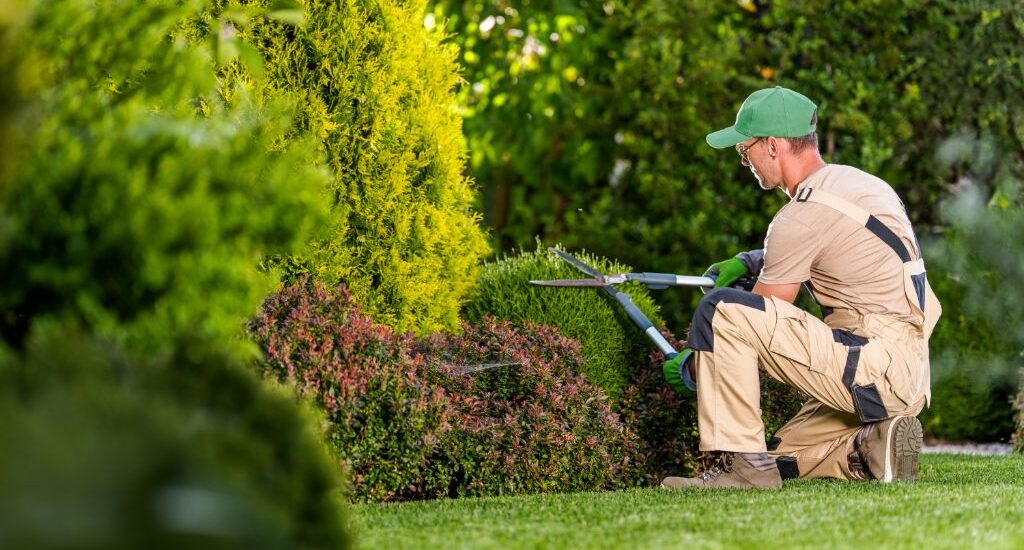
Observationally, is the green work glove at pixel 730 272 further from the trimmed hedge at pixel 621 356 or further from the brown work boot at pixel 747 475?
the brown work boot at pixel 747 475

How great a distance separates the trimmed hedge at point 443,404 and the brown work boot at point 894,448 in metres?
1.06

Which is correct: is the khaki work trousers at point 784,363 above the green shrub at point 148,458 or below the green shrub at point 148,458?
above

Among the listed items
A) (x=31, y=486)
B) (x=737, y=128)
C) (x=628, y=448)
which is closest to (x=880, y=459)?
(x=628, y=448)

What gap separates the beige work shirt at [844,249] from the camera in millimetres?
4785

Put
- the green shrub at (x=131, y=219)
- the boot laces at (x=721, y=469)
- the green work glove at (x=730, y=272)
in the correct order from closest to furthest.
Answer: the green shrub at (x=131, y=219) < the boot laces at (x=721, y=469) < the green work glove at (x=730, y=272)

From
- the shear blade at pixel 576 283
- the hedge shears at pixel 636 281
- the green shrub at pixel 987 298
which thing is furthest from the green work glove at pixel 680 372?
the green shrub at pixel 987 298

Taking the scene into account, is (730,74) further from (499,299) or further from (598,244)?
(499,299)

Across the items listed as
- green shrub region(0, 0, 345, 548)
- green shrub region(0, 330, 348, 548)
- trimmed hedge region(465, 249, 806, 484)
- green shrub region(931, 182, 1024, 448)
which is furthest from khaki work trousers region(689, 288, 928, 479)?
green shrub region(931, 182, 1024, 448)

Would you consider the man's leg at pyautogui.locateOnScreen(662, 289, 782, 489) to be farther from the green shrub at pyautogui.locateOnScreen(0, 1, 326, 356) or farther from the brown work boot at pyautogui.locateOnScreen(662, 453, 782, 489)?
the green shrub at pyautogui.locateOnScreen(0, 1, 326, 356)

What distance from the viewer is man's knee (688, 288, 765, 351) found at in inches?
183

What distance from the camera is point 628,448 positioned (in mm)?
5227

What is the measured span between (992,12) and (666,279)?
4.49 metres

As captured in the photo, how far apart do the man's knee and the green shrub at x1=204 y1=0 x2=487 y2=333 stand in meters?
1.35

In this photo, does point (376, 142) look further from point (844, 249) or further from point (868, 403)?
point (868, 403)
